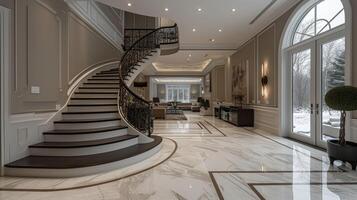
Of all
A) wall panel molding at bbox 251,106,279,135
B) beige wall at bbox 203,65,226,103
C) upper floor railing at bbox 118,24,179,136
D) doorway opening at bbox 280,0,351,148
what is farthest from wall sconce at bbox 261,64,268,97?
beige wall at bbox 203,65,226,103

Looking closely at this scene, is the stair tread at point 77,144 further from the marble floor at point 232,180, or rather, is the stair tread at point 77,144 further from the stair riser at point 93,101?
the stair riser at point 93,101

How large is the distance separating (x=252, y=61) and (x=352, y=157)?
5607 mm

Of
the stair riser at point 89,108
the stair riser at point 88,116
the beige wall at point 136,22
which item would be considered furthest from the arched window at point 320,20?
the beige wall at point 136,22

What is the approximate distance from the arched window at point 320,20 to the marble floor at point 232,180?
8.95ft

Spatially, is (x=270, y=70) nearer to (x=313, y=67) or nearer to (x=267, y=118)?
(x=267, y=118)

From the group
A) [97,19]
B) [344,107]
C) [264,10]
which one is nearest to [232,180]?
[344,107]

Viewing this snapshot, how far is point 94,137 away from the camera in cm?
425

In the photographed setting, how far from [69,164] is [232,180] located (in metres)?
2.44

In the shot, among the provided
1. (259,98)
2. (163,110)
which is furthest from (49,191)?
(163,110)

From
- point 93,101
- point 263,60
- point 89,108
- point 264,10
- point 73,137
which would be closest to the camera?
point 73,137

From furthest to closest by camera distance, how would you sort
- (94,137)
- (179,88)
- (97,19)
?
(179,88), (97,19), (94,137)

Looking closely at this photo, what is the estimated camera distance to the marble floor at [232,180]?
8.70ft

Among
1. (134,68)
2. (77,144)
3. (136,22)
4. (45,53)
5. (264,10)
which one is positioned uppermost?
(136,22)

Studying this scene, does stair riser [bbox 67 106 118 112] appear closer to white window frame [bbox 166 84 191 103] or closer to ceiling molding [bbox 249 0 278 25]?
ceiling molding [bbox 249 0 278 25]
